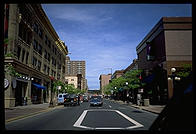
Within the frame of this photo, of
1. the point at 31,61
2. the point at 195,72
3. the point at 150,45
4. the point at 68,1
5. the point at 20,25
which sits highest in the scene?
the point at 20,25

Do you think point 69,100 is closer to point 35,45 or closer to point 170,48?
point 35,45

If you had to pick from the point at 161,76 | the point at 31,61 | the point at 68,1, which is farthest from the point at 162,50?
the point at 68,1

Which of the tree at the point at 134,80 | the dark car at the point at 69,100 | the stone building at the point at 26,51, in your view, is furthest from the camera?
the tree at the point at 134,80

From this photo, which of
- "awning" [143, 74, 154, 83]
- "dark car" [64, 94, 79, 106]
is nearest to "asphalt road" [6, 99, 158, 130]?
"dark car" [64, 94, 79, 106]

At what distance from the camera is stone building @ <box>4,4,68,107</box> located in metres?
27.0

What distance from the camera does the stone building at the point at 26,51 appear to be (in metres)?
27.0

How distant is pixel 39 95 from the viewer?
4256cm

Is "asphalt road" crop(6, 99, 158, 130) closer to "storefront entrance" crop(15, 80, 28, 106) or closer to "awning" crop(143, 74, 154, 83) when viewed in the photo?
"storefront entrance" crop(15, 80, 28, 106)

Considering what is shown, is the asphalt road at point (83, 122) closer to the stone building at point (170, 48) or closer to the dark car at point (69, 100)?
the dark car at point (69, 100)

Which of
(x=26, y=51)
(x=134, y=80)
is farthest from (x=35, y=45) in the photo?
(x=134, y=80)

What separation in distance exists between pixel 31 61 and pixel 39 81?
24.3ft

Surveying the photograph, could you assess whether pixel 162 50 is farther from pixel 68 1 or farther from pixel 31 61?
pixel 68 1

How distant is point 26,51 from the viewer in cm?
3372

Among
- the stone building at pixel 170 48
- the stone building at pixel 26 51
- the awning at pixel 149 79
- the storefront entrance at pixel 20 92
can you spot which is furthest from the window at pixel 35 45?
the stone building at pixel 170 48
